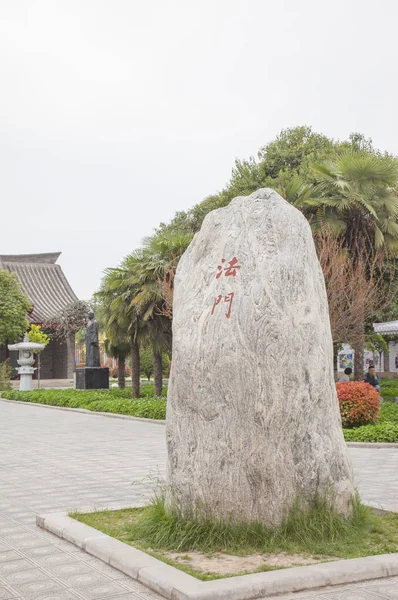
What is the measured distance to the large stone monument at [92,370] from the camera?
28.3 meters

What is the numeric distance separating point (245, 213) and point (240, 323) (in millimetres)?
1066

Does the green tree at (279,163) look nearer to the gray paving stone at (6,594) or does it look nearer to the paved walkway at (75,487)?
the paved walkway at (75,487)

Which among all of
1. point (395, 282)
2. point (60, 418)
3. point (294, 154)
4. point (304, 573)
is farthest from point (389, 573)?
point (294, 154)

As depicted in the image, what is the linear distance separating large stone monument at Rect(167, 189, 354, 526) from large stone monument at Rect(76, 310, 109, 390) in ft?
75.1

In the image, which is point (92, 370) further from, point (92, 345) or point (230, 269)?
point (230, 269)

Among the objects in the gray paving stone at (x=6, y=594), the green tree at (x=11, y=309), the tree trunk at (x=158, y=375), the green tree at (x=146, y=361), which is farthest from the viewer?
the green tree at (x=146, y=361)

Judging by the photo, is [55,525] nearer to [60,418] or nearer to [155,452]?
[155,452]

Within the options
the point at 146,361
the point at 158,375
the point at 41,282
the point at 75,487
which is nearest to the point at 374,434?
the point at 75,487

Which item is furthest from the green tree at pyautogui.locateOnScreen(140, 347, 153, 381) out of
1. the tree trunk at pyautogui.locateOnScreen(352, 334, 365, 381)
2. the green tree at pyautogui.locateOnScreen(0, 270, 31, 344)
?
the tree trunk at pyautogui.locateOnScreen(352, 334, 365, 381)

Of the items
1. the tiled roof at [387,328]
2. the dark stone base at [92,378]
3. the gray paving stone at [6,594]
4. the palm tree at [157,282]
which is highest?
the palm tree at [157,282]

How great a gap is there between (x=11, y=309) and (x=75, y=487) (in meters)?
28.0

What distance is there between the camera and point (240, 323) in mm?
5512

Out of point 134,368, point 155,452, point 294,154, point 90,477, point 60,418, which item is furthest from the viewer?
point 294,154

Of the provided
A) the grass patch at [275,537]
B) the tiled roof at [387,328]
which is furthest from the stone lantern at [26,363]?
the grass patch at [275,537]
